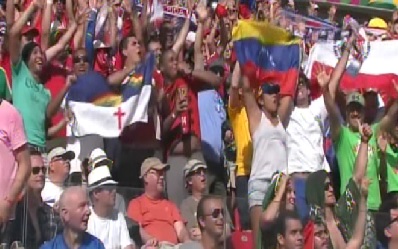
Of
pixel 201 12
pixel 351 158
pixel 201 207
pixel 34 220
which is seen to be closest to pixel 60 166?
pixel 34 220

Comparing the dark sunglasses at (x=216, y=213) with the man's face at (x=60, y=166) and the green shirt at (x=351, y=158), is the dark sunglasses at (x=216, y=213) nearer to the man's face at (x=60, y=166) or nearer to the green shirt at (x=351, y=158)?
the man's face at (x=60, y=166)

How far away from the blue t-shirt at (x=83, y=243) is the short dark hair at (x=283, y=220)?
1.35m

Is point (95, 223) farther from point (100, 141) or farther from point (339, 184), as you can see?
point (339, 184)

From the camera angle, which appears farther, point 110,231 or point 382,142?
point 382,142

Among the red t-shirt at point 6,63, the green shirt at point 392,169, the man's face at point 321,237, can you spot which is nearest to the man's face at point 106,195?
the man's face at point 321,237

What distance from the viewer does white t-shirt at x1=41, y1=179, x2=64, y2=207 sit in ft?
27.3

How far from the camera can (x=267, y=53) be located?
35.1ft

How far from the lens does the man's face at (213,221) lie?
28.5 ft

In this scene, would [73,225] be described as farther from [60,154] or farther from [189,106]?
[189,106]

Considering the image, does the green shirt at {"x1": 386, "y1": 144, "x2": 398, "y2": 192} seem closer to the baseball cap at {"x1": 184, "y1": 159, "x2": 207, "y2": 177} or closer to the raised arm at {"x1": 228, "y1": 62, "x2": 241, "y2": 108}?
the raised arm at {"x1": 228, "y1": 62, "x2": 241, "y2": 108}

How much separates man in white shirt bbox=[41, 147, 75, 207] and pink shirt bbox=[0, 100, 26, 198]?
54cm

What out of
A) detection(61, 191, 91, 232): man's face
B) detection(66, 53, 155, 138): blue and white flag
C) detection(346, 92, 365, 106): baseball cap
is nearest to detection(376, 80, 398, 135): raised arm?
detection(346, 92, 365, 106): baseball cap

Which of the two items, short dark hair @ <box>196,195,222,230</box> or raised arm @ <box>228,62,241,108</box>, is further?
raised arm @ <box>228,62,241,108</box>

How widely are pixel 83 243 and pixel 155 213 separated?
3.97 feet
